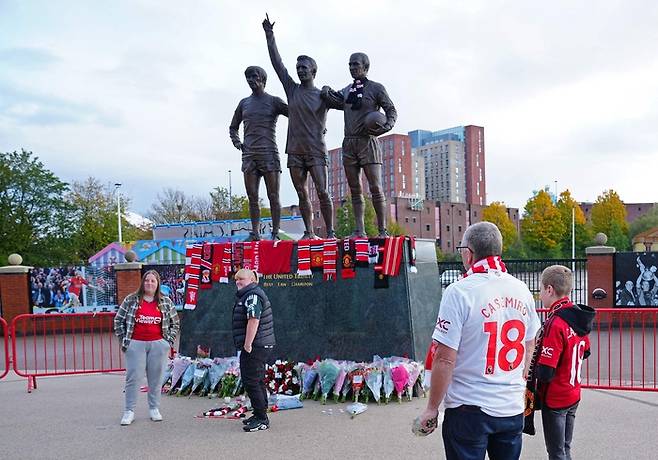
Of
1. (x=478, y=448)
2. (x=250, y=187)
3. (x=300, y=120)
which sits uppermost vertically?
(x=300, y=120)

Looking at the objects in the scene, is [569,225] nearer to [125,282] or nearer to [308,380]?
[125,282]

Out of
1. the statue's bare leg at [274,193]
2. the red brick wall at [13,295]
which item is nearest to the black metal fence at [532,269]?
the statue's bare leg at [274,193]

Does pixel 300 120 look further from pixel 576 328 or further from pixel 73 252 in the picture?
pixel 73 252

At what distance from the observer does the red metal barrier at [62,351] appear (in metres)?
9.25

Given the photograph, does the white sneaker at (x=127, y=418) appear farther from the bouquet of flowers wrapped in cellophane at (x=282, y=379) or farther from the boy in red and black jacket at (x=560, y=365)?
the boy in red and black jacket at (x=560, y=365)

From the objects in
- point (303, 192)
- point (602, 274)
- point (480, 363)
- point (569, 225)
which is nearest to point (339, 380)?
point (303, 192)

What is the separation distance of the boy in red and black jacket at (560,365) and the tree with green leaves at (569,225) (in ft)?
163

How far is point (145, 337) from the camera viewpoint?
20.3ft

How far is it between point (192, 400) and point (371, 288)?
8.65 feet

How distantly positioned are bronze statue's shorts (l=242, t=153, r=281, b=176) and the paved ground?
3162 mm

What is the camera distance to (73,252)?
25062mm

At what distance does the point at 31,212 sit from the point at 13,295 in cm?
810

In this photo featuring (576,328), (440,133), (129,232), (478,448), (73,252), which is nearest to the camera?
(478,448)

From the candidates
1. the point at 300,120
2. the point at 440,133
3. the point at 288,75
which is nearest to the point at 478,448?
the point at 300,120
